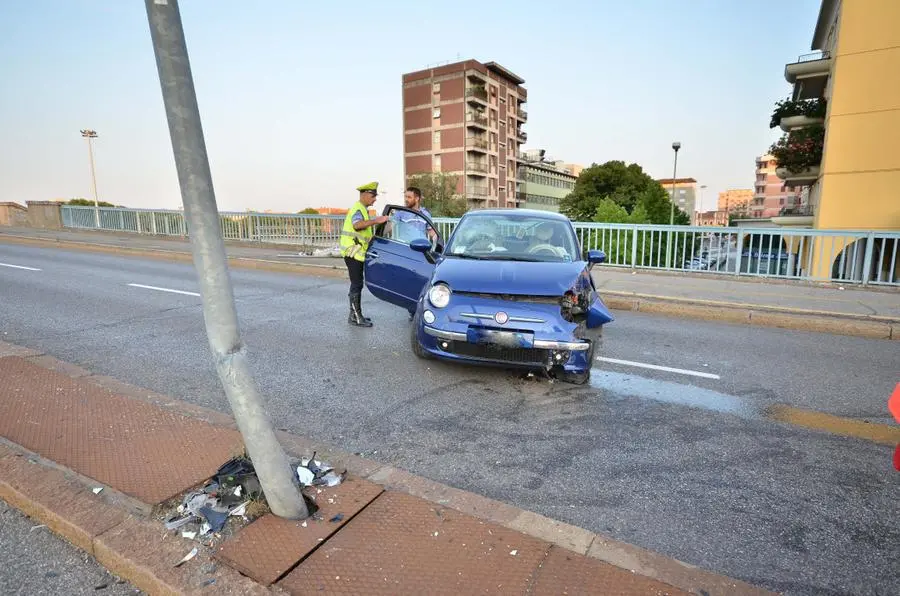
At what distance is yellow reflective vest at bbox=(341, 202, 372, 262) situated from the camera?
6.89 m

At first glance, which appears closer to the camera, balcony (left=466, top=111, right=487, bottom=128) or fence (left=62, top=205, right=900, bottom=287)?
fence (left=62, top=205, right=900, bottom=287)

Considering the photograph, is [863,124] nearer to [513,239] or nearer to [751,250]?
[751,250]

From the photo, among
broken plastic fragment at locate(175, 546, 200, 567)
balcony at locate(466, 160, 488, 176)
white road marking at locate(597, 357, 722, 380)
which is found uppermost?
balcony at locate(466, 160, 488, 176)

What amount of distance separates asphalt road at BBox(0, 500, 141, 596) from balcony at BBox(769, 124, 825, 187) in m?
31.8

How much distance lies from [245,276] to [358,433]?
30.9 ft

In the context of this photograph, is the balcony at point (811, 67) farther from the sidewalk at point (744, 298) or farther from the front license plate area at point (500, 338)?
the front license plate area at point (500, 338)

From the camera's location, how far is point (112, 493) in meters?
2.58

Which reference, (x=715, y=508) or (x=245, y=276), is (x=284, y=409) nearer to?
(x=715, y=508)

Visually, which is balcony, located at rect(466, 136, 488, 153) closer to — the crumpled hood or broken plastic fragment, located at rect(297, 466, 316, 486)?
the crumpled hood

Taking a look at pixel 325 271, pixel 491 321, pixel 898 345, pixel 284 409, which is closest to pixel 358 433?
pixel 284 409

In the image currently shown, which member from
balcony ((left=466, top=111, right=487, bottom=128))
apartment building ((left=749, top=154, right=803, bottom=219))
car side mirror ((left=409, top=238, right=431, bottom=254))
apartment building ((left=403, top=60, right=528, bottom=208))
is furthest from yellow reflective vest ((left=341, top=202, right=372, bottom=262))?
apartment building ((left=749, top=154, right=803, bottom=219))

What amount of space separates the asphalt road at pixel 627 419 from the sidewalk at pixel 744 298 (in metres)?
0.55

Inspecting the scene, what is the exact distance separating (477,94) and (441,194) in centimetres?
1720

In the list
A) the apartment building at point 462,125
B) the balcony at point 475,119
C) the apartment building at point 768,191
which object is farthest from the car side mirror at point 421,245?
the apartment building at point 768,191
